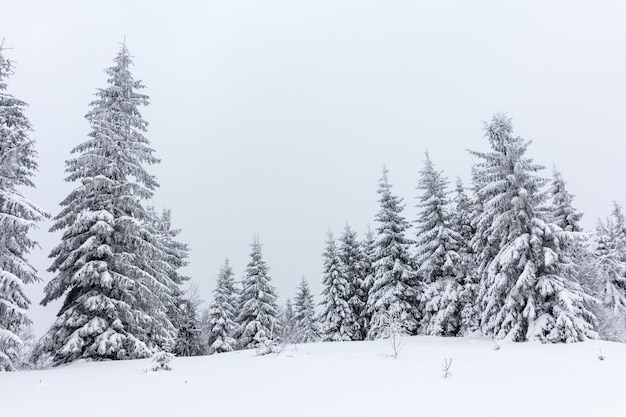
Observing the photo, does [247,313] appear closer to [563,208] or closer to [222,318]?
[222,318]

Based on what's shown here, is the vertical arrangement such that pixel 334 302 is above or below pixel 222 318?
above

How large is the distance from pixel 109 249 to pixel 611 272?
113 ft

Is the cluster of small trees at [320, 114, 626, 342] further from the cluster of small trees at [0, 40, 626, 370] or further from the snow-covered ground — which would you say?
the snow-covered ground

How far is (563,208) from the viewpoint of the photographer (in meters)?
27.0

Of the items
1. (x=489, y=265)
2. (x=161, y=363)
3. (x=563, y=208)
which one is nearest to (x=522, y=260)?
(x=489, y=265)

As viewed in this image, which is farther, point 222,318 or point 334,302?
point 222,318

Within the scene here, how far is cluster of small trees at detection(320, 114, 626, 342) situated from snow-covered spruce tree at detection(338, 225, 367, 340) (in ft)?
0.29

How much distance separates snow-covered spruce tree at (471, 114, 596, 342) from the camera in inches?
654

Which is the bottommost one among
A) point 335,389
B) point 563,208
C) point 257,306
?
point 335,389

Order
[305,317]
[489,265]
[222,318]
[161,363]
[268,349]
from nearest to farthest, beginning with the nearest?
[161,363], [268,349], [489,265], [222,318], [305,317]

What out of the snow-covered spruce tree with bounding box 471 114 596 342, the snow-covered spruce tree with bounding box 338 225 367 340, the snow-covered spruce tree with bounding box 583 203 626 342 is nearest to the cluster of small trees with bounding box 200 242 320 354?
the snow-covered spruce tree with bounding box 338 225 367 340

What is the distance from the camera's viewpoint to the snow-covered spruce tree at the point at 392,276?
85.9 feet

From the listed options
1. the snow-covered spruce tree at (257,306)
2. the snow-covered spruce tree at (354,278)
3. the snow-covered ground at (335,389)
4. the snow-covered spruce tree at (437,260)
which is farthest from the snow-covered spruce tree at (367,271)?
the snow-covered ground at (335,389)

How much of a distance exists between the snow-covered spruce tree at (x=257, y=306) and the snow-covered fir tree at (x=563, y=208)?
2191 cm
